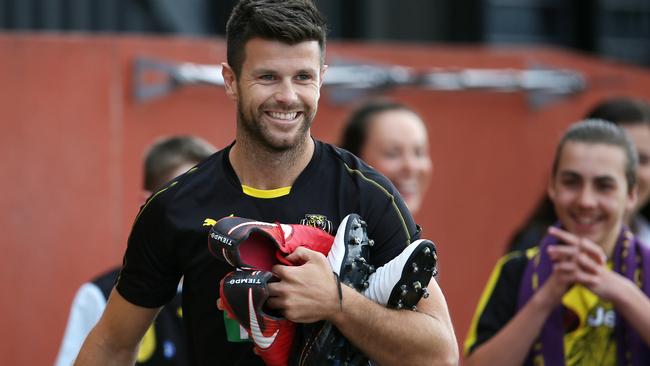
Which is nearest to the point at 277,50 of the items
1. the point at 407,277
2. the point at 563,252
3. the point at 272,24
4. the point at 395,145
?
the point at 272,24

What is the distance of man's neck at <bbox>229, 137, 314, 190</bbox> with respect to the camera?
372 cm

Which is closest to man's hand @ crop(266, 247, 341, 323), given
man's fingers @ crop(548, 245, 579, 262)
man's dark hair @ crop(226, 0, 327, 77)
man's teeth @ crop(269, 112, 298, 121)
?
man's teeth @ crop(269, 112, 298, 121)

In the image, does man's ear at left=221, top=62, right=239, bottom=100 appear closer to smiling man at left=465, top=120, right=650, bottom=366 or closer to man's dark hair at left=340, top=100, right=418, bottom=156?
smiling man at left=465, top=120, right=650, bottom=366

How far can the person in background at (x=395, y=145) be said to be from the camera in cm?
571

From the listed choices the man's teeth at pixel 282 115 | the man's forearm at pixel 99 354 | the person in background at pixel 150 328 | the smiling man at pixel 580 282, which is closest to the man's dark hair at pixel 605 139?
the smiling man at pixel 580 282

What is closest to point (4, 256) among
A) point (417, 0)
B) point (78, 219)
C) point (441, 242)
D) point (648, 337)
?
point (78, 219)

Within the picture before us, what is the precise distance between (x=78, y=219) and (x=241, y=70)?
344 cm

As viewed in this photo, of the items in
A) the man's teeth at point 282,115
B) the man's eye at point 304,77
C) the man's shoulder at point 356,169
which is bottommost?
the man's shoulder at point 356,169

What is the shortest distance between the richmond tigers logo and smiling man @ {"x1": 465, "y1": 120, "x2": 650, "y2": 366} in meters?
1.27

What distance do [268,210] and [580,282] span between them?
144 centimetres

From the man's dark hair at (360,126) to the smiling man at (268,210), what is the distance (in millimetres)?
1982

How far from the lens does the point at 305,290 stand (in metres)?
3.44

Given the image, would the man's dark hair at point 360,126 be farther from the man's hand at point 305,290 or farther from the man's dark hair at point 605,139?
the man's hand at point 305,290

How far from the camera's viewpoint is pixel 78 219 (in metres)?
6.92
